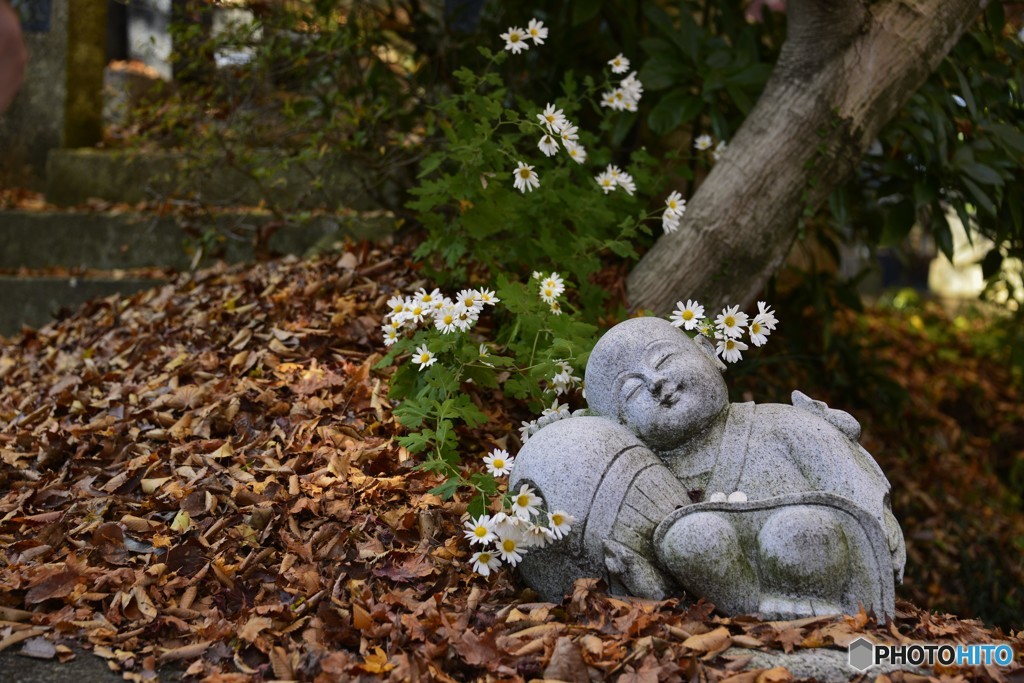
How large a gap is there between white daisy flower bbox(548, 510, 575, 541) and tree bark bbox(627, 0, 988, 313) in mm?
1588

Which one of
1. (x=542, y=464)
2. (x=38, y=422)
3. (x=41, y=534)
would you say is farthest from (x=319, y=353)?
(x=542, y=464)

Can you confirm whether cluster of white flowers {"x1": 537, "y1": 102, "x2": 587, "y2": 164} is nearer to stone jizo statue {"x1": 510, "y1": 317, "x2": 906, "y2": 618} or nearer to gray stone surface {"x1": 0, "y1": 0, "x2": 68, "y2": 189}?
stone jizo statue {"x1": 510, "y1": 317, "x2": 906, "y2": 618}

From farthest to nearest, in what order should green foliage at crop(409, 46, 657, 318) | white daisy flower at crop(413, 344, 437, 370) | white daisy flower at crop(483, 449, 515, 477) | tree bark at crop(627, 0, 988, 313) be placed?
tree bark at crop(627, 0, 988, 313), green foliage at crop(409, 46, 657, 318), white daisy flower at crop(413, 344, 437, 370), white daisy flower at crop(483, 449, 515, 477)

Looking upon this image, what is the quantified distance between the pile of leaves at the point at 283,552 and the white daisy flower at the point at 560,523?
0.16 m

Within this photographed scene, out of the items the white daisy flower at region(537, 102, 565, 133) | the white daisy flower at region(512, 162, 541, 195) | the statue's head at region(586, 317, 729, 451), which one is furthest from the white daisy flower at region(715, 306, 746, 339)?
the white daisy flower at region(537, 102, 565, 133)

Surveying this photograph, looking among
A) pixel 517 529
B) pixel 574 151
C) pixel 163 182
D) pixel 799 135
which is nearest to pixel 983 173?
pixel 799 135

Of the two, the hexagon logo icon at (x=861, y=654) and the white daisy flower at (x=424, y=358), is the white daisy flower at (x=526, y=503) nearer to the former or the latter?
the white daisy flower at (x=424, y=358)

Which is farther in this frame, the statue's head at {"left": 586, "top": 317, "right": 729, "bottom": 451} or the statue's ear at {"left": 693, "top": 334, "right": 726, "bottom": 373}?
the statue's ear at {"left": 693, "top": 334, "right": 726, "bottom": 373}

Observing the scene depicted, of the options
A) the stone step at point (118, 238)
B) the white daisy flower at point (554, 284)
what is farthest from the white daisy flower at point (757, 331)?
the stone step at point (118, 238)

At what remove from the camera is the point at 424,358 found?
9.20ft

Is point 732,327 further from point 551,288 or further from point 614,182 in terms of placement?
point 614,182

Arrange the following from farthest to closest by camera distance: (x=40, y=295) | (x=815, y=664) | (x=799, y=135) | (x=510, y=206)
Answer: (x=40, y=295), (x=799, y=135), (x=510, y=206), (x=815, y=664)

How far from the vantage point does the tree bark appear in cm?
363

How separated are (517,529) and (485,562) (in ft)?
0.43
